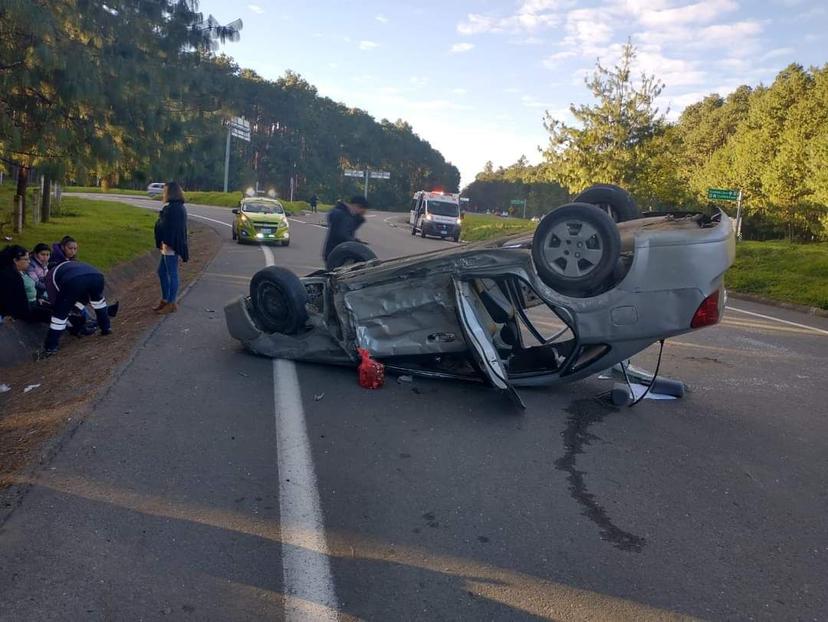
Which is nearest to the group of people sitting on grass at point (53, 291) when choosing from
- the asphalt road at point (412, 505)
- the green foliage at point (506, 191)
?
the asphalt road at point (412, 505)

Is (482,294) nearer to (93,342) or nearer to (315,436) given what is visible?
(315,436)

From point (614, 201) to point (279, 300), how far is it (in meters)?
3.41

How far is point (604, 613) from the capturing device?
10.1 feet

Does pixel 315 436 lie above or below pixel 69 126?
below

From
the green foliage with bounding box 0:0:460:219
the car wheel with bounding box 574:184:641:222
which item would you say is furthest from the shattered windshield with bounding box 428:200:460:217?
the car wheel with bounding box 574:184:641:222

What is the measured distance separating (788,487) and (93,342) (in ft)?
23.1

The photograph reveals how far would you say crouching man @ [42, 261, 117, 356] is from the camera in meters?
7.56

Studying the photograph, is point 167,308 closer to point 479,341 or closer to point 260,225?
point 479,341

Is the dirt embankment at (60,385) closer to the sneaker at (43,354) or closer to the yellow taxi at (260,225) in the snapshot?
the sneaker at (43,354)

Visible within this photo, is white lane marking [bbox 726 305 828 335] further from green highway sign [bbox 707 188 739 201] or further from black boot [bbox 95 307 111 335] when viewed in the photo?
green highway sign [bbox 707 188 739 201]

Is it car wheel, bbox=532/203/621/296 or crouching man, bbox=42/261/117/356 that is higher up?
car wheel, bbox=532/203/621/296

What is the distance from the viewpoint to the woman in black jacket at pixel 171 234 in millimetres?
8758

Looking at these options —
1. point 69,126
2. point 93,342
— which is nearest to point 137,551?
point 93,342

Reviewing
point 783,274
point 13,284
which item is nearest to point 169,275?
point 13,284
